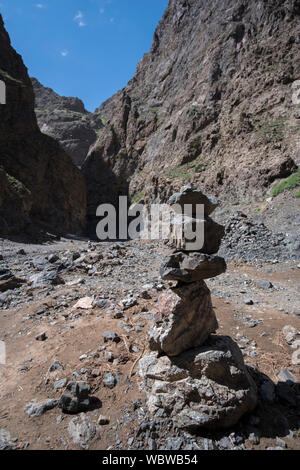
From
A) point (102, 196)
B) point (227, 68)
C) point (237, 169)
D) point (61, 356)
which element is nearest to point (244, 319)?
point (61, 356)

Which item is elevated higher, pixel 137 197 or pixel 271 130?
pixel 271 130

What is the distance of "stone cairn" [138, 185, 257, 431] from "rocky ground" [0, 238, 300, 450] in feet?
0.56

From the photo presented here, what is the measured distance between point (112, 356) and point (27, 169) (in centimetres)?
2701

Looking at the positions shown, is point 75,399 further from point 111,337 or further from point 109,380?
point 111,337

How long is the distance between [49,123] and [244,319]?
7381cm

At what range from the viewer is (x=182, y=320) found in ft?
9.78

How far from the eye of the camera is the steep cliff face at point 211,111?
18519mm

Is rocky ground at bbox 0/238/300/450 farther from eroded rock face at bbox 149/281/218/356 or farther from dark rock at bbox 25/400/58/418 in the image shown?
eroded rock face at bbox 149/281/218/356

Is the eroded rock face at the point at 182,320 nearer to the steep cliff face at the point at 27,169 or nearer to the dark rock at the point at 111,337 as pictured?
the dark rock at the point at 111,337

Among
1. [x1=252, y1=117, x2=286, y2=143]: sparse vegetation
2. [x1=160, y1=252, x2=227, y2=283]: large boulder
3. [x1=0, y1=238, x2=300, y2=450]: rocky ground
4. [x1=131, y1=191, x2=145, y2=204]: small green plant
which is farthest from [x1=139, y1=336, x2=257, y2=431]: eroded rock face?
[x1=131, y1=191, x2=145, y2=204]: small green plant

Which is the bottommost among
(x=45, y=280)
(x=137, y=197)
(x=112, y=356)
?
(x=112, y=356)

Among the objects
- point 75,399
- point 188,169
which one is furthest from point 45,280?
point 188,169

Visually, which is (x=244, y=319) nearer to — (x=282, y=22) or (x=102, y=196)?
(x=282, y=22)

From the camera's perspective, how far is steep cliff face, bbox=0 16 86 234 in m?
20.3
